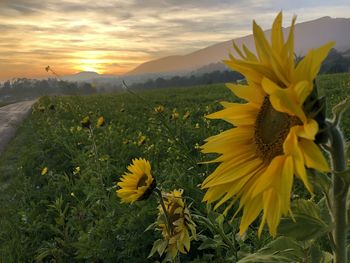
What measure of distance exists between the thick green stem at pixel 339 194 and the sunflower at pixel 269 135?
9cm

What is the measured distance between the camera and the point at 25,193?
5.29 meters

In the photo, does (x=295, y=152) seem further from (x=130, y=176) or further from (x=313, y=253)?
(x=130, y=176)

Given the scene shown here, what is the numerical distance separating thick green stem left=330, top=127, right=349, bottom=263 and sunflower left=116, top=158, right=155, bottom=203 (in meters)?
0.99

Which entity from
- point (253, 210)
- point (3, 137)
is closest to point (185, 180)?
point (253, 210)

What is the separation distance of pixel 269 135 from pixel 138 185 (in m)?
1.06

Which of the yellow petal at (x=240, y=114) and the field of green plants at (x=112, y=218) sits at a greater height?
the yellow petal at (x=240, y=114)

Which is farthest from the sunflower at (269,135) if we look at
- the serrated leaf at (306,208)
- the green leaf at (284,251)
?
the green leaf at (284,251)

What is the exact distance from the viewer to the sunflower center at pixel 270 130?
3.55 feet

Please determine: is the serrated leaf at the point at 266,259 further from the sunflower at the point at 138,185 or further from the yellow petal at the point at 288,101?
the sunflower at the point at 138,185

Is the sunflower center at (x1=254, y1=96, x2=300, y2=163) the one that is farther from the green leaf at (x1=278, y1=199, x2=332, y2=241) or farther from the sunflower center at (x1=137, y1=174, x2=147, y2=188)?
the sunflower center at (x1=137, y1=174, x2=147, y2=188)

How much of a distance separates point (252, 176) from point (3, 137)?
12.2 meters

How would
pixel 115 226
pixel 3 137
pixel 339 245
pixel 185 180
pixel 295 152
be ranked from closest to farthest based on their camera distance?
pixel 295 152 → pixel 339 245 → pixel 115 226 → pixel 185 180 → pixel 3 137

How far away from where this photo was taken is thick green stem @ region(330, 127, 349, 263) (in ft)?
3.30

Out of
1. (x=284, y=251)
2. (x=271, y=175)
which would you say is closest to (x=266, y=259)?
(x=284, y=251)
